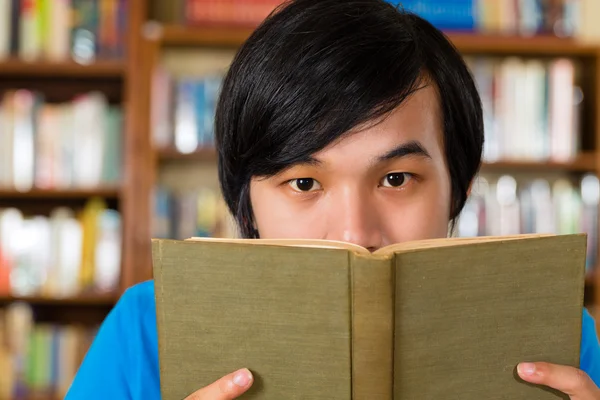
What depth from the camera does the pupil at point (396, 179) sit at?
2.98 ft

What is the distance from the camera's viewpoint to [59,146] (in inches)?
85.0

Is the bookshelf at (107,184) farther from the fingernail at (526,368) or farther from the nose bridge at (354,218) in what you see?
the fingernail at (526,368)

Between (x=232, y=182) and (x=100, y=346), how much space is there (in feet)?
1.00

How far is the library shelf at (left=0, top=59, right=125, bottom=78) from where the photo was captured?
2.16 meters

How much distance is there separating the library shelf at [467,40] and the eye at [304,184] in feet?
4.29

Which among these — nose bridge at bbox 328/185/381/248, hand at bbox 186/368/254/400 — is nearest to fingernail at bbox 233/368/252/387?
hand at bbox 186/368/254/400

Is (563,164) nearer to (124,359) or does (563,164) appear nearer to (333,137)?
(333,137)

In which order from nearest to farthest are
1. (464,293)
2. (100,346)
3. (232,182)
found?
1. (464,293)
2. (100,346)
3. (232,182)

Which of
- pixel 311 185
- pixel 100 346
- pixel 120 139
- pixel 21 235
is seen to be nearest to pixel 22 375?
pixel 21 235

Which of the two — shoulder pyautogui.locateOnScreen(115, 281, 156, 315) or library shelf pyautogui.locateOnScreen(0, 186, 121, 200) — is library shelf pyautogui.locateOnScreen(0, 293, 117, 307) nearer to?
library shelf pyautogui.locateOnScreen(0, 186, 121, 200)

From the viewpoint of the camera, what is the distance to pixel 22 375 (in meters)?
2.14

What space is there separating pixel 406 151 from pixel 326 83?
13cm

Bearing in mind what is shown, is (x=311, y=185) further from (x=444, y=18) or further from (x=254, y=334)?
(x=444, y=18)

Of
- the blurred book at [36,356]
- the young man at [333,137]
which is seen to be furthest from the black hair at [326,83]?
the blurred book at [36,356]
